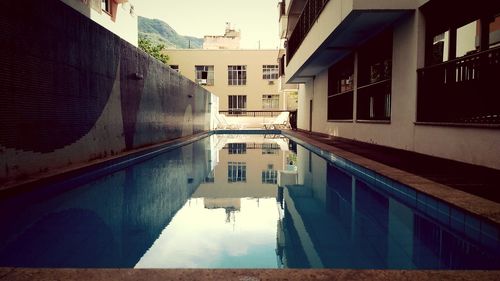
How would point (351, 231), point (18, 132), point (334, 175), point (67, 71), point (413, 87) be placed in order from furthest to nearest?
point (413, 87), point (334, 175), point (67, 71), point (18, 132), point (351, 231)

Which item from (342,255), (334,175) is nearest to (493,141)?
(334,175)

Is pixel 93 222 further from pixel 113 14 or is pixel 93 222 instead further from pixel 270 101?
pixel 270 101

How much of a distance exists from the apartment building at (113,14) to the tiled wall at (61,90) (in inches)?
312

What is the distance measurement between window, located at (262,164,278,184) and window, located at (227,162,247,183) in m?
0.42

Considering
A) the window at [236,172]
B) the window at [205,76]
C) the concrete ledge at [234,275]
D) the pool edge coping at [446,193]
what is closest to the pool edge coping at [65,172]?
the window at [236,172]

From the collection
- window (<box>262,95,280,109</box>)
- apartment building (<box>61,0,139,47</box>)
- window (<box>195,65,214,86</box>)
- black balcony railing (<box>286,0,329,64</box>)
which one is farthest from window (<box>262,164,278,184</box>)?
window (<box>195,65,214,86</box>)

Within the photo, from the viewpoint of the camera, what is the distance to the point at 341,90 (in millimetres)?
14398

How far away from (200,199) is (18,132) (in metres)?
2.74

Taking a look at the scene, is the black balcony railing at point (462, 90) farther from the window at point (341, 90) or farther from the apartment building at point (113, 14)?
the apartment building at point (113, 14)

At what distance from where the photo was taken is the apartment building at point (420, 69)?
18.9 feet

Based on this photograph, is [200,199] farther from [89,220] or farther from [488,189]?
[488,189]

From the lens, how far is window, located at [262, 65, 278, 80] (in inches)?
1460

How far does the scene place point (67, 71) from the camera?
5973mm

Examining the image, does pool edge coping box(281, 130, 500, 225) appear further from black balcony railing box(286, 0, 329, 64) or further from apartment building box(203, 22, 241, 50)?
apartment building box(203, 22, 241, 50)
